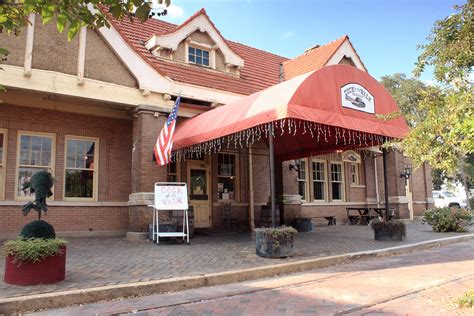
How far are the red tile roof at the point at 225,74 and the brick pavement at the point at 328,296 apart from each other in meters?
8.36

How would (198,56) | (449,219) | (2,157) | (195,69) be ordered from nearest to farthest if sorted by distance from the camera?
(2,157) < (449,219) < (195,69) < (198,56)

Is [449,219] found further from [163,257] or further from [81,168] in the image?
[81,168]

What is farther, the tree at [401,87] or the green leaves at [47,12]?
the tree at [401,87]

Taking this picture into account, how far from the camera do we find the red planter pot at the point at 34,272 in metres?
6.05

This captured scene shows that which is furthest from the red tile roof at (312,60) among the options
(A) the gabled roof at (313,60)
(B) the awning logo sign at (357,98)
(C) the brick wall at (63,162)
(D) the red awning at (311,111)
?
(C) the brick wall at (63,162)

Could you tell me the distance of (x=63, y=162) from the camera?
12.6 m

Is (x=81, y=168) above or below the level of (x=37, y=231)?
above

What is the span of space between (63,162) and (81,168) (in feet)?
1.85

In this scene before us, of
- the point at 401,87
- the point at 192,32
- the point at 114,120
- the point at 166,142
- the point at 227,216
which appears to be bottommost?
the point at 227,216

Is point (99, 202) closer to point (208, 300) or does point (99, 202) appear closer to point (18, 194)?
point (18, 194)

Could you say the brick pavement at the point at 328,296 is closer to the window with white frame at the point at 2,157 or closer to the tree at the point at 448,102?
the tree at the point at 448,102

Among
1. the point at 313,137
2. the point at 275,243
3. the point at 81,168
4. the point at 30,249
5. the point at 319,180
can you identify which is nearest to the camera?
the point at 30,249

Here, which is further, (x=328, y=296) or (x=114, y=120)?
(x=114, y=120)

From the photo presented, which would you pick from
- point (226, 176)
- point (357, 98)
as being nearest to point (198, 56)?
point (226, 176)
